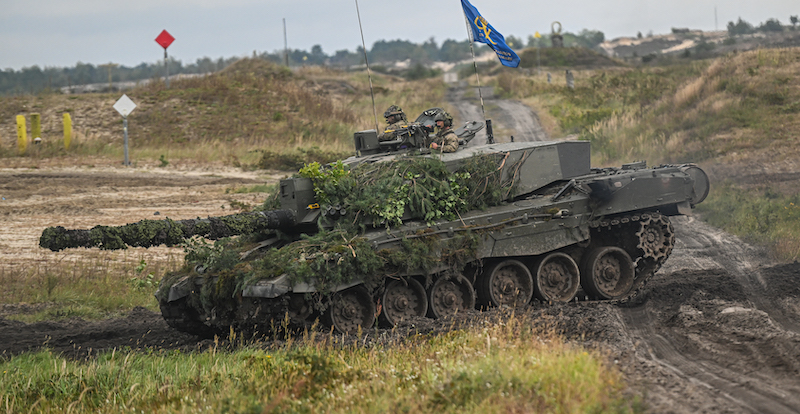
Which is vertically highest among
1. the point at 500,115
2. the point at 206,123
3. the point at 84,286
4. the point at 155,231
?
the point at 206,123

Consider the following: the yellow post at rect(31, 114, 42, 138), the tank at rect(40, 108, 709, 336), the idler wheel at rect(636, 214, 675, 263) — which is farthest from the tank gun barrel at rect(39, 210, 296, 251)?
the yellow post at rect(31, 114, 42, 138)

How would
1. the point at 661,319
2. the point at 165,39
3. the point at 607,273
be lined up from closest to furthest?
the point at 661,319
the point at 607,273
the point at 165,39

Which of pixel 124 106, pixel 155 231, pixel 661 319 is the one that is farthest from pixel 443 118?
pixel 124 106

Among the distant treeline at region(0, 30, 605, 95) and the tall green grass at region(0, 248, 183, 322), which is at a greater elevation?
the distant treeline at region(0, 30, 605, 95)

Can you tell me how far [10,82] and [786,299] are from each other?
233 ft

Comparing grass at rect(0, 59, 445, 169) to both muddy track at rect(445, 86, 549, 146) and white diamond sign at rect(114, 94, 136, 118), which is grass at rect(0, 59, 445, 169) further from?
muddy track at rect(445, 86, 549, 146)

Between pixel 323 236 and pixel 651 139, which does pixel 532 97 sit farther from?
pixel 323 236

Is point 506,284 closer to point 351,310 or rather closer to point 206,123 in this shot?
point 351,310

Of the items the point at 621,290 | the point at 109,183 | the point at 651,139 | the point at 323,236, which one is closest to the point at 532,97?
the point at 651,139

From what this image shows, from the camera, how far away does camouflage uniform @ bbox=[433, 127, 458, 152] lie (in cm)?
1216

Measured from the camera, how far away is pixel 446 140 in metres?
12.3

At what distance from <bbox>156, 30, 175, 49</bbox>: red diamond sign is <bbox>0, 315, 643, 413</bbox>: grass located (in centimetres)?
2436

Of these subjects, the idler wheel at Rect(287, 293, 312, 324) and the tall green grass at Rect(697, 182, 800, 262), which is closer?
the idler wheel at Rect(287, 293, 312, 324)

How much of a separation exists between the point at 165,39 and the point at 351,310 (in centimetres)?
2457
